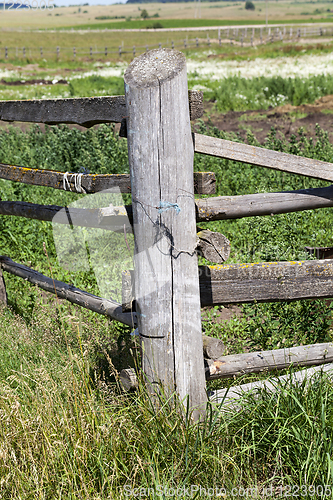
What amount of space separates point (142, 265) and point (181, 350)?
467mm

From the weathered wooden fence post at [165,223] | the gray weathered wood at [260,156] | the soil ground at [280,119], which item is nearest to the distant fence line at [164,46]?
the soil ground at [280,119]

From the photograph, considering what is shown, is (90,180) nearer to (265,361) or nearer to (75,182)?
(75,182)

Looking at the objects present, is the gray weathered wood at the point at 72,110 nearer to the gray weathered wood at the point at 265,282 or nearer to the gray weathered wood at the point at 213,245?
the gray weathered wood at the point at 213,245

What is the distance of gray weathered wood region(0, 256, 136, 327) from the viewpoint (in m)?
2.63

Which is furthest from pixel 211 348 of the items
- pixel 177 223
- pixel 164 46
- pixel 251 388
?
pixel 164 46

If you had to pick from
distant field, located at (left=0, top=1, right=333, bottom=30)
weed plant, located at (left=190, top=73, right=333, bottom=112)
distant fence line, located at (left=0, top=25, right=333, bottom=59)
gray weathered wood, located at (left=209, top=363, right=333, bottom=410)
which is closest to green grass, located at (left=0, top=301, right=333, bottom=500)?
gray weathered wood, located at (left=209, top=363, right=333, bottom=410)

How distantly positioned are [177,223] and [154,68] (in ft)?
2.40

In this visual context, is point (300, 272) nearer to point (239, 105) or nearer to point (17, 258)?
point (17, 258)

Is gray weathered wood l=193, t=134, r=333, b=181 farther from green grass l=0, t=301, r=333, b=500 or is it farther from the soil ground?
the soil ground

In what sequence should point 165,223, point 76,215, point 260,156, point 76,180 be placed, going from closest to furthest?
point 165,223 → point 260,156 → point 76,180 → point 76,215

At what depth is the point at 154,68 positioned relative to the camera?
6.42 ft

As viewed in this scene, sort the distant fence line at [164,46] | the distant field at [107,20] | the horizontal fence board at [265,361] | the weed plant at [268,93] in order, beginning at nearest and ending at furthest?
1. the horizontal fence board at [265,361]
2. the weed plant at [268,93]
3. the distant fence line at [164,46]
4. the distant field at [107,20]

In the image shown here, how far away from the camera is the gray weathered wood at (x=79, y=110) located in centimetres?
208

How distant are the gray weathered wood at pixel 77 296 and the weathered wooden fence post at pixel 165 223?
35cm
